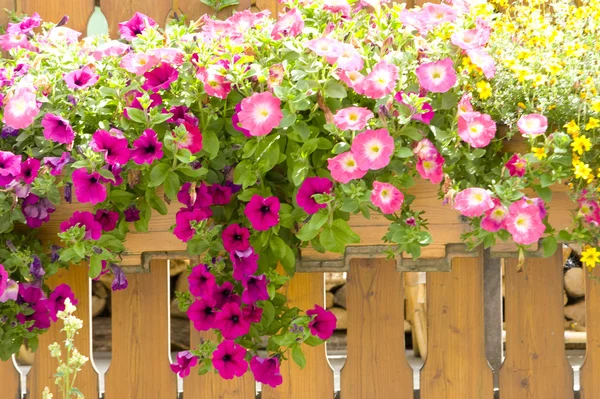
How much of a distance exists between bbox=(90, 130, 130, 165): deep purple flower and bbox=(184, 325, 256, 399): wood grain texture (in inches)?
34.1

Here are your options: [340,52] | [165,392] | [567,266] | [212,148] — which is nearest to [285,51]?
[340,52]

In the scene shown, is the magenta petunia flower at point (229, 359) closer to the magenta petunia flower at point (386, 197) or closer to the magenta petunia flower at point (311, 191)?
the magenta petunia flower at point (311, 191)

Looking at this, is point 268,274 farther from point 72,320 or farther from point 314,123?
point 72,320

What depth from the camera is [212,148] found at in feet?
6.55

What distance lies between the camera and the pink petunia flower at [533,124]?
6.21 ft

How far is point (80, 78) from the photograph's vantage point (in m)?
2.02

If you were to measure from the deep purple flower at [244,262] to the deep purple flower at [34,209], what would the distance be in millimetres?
480

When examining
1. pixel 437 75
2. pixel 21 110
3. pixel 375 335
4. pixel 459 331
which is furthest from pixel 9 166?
pixel 459 331

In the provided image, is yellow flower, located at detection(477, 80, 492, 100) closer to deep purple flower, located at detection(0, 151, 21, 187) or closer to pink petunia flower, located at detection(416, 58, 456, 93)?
pink petunia flower, located at detection(416, 58, 456, 93)

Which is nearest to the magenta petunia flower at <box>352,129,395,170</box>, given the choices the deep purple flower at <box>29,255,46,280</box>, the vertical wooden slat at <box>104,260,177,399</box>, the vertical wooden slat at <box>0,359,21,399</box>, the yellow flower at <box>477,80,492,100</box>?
the yellow flower at <box>477,80,492,100</box>

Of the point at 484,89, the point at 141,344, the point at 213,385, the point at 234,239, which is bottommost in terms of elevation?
the point at 213,385

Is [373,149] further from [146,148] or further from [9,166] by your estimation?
[9,166]

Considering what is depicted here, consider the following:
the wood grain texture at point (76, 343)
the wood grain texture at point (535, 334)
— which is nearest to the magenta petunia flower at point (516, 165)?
the wood grain texture at point (535, 334)

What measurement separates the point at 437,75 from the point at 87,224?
899 millimetres
